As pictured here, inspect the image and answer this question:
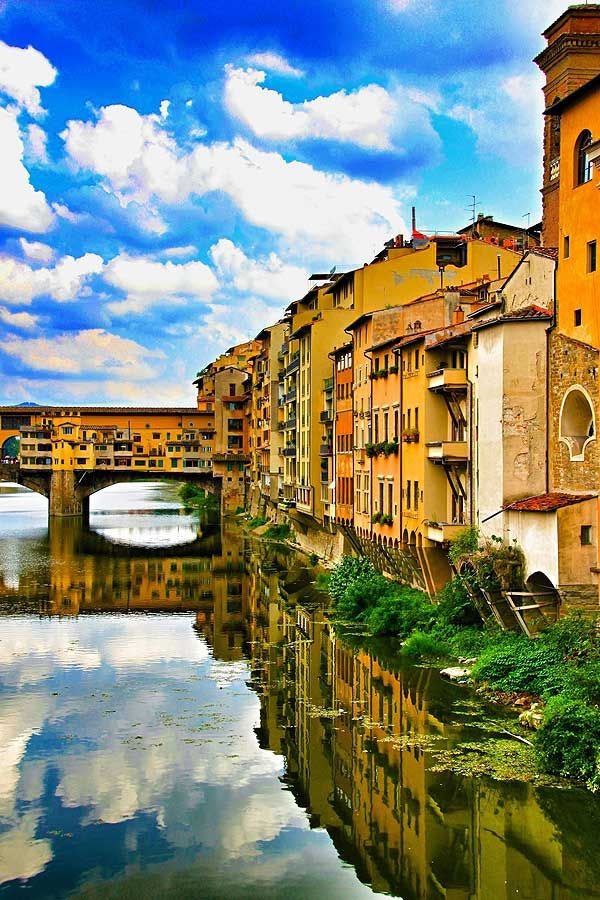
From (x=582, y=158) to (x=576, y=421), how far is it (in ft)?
20.0

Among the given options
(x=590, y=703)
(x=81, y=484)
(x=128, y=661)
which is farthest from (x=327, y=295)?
(x=81, y=484)

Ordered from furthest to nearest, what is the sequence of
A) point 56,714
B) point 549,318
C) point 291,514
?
point 291,514
point 549,318
point 56,714

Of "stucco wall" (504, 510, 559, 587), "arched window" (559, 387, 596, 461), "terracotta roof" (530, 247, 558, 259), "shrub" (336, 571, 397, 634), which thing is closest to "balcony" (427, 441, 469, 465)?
"stucco wall" (504, 510, 559, 587)

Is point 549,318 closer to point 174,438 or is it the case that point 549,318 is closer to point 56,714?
point 56,714

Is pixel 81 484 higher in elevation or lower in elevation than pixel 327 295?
lower

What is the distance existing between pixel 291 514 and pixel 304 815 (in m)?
42.2

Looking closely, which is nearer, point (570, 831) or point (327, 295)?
point (570, 831)

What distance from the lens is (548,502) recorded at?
77.6ft

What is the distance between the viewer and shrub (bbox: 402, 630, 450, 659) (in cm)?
2691

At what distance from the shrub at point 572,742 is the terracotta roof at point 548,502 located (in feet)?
19.0

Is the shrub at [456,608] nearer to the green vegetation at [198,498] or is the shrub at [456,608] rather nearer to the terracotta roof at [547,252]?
the terracotta roof at [547,252]

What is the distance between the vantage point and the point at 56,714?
23.2 meters

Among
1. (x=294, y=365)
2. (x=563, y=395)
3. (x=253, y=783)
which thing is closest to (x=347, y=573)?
(x=563, y=395)

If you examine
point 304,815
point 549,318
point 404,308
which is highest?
point 404,308
